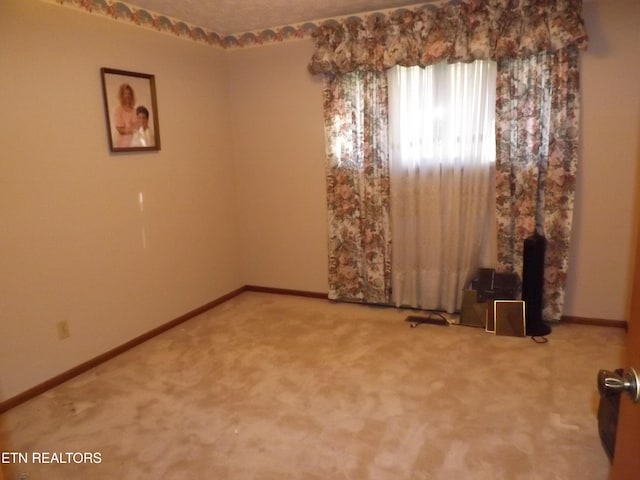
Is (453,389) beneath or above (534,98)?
beneath

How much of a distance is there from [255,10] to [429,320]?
2.73 m

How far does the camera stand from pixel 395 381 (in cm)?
268

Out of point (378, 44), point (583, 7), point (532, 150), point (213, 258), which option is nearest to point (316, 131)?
point (378, 44)

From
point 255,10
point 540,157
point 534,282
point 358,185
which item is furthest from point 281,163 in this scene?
point 534,282

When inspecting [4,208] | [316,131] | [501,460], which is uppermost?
[316,131]

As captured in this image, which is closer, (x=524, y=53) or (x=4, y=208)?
(x=4, y=208)

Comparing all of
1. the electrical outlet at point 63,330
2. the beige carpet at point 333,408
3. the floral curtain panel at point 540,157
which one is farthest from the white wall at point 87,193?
the floral curtain panel at point 540,157

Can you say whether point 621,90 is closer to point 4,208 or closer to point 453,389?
point 453,389

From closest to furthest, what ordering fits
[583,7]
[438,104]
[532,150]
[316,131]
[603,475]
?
1. [603,475]
2. [583,7]
3. [532,150]
4. [438,104]
5. [316,131]

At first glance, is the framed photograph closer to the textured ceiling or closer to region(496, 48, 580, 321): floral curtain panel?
the textured ceiling

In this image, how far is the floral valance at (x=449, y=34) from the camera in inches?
116

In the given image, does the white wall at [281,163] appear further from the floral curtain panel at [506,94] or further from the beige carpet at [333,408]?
the beige carpet at [333,408]

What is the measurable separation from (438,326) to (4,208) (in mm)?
2950

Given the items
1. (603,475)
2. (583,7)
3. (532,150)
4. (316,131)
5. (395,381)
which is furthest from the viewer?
(316,131)
